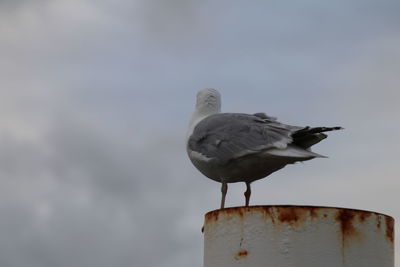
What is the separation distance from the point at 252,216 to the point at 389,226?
0.91 metres

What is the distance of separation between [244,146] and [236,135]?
0.66ft

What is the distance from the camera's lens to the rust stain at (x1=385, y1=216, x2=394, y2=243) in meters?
4.12

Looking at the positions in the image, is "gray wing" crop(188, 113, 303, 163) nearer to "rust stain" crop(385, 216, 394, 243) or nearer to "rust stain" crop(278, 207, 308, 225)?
"rust stain" crop(385, 216, 394, 243)

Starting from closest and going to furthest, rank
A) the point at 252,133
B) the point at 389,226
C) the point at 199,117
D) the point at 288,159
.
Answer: the point at 389,226 → the point at 288,159 → the point at 252,133 → the point at 199,117

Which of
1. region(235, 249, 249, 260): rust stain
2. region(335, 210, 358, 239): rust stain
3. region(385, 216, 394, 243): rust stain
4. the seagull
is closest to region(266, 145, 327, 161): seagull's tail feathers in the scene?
the seagull

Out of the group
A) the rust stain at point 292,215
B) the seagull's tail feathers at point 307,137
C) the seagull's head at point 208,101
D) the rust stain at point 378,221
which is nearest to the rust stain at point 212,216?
the rust stain at point 292,215

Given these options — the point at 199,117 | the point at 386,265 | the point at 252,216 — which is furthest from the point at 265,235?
the point at 199,117

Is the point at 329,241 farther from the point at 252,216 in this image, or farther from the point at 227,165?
the point at 227,165

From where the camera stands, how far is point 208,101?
25.1 feet

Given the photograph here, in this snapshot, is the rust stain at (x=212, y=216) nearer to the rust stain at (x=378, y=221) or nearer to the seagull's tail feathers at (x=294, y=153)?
the rust stain at (x=378, y=221)

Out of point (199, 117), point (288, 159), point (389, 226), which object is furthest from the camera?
point (199, 117)

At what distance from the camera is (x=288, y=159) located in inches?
250

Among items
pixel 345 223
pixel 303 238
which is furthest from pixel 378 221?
pixel 303 238

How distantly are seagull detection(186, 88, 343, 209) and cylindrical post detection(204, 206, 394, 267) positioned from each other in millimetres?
2113
